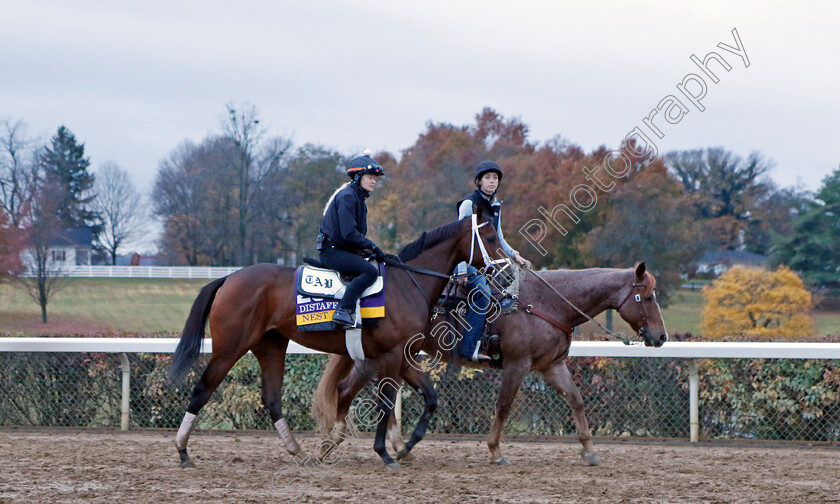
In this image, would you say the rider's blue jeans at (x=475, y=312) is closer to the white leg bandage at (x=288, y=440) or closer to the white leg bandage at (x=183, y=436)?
the white leg bandage at (x=288, y=440)

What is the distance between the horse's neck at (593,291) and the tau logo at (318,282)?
183 cm

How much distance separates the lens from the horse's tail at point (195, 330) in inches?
260

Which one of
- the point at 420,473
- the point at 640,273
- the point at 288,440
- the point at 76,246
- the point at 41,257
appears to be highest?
the point at 76,246

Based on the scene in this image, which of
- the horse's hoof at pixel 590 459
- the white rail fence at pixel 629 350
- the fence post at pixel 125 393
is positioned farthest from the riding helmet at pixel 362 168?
the fence post at pixel 125 393

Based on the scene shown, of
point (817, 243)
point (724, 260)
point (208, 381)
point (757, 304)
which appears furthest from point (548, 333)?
point (724, 260)

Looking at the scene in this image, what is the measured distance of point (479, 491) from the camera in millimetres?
5598

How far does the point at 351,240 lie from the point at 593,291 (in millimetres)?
2045

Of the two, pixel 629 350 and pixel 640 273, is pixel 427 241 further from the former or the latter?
pixel 629 350

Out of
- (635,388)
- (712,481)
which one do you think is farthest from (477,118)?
(712,481)

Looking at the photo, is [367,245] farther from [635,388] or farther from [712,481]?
[635,388]

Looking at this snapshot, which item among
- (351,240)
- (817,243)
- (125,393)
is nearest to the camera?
(351,240)

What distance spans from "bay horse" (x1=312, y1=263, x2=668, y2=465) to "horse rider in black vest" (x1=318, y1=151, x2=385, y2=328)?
792 mm

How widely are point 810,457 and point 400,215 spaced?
22.7 metres

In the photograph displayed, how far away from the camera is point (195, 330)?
665 centimetres
